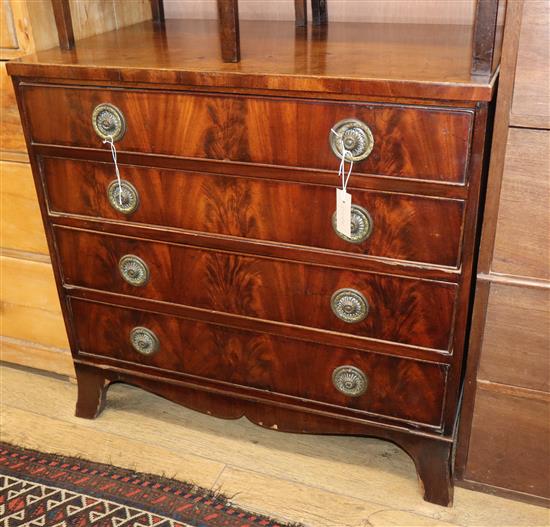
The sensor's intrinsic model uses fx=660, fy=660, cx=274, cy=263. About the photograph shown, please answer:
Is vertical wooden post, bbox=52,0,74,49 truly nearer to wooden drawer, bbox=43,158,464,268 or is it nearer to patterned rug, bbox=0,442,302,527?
wooden drawer, bbox=43,158,464,268

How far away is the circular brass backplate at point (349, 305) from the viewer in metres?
1.25

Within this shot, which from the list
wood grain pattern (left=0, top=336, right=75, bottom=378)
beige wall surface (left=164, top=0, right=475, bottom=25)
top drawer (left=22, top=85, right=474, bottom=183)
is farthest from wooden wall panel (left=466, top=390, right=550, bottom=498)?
wood grain pattern (left=0, top=336, right=75, bottom=378)

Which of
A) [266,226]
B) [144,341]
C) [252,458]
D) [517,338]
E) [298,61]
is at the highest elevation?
[298,61]

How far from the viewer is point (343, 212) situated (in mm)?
1163

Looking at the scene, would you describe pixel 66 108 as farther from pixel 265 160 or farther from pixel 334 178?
pixel 334 178

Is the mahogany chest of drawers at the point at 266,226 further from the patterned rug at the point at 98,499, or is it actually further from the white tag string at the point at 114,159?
the patterned rug at the point at 98,499

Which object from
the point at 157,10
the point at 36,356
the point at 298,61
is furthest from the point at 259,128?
the point at 36,356

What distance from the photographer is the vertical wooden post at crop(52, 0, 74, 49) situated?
136 cm

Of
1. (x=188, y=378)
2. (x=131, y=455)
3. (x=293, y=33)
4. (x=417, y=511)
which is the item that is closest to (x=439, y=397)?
(x=417, y=511)

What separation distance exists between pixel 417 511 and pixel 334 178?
74 centimetres

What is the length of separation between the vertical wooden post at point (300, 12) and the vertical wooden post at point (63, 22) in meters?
0.51

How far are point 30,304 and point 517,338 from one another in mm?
1190

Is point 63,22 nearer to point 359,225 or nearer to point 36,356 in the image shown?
point 359,225

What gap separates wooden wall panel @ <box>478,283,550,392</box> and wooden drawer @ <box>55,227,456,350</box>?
91 mm
